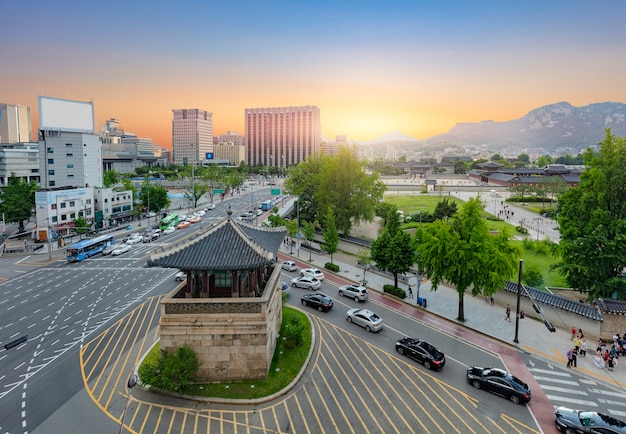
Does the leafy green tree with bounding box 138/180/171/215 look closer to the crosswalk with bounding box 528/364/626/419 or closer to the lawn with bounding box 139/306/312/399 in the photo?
the lawn with bounding box 139/306/312/399

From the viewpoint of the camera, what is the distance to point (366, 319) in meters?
28.0

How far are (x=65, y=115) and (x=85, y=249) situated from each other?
31812mm

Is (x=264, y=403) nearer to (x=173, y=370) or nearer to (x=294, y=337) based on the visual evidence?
(x=173, y=370)

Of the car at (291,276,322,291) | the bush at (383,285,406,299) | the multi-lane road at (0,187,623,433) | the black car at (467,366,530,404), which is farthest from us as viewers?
the car at (291,276,322,291)

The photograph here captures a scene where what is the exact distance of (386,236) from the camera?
121ft

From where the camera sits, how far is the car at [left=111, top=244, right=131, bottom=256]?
164 ft

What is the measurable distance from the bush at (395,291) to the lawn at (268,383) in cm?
1358

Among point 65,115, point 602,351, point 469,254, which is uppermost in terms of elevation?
point 65,115

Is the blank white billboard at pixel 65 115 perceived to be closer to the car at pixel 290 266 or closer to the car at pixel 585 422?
the car at pixel 290 266

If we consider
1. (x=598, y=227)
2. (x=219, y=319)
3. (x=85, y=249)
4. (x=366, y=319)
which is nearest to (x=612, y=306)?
(x=598, y=227)

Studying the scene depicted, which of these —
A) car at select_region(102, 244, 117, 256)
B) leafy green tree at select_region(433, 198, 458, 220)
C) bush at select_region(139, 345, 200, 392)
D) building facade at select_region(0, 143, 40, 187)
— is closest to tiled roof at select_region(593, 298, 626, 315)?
bush at select_region(139, 345, 200, 392)

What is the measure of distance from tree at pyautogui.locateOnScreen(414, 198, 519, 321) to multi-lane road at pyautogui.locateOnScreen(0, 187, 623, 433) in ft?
14.8

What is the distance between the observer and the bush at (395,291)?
34.6m

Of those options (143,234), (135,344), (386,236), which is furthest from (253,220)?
(135,344)
